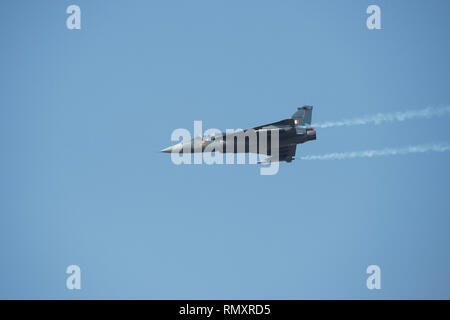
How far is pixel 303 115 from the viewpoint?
49188mm

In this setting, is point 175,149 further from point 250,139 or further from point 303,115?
point 303,115

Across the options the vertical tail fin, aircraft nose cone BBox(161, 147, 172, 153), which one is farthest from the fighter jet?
the vertical tail fin

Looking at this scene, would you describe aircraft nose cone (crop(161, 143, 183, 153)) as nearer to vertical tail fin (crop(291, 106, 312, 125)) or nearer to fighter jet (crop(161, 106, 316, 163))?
fighter jet (crop(161, 106, 316, 163))

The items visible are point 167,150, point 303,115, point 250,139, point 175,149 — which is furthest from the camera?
point 303,115

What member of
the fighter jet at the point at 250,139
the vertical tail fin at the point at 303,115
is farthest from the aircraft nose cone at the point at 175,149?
the vertical tail fin at the point at 303,115

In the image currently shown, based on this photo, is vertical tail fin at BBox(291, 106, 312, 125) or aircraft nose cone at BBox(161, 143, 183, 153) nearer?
aircraft nose cone at BBox(161, 143, 183, 153)

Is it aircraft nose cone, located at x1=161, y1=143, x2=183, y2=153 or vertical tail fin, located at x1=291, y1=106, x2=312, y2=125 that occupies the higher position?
vertical tail fin, located at x1=291, y1=106, x2=312, y2=125

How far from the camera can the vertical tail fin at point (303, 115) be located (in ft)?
161

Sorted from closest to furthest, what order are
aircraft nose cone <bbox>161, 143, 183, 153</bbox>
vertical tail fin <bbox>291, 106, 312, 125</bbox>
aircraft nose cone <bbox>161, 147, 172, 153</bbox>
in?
aircraft nose cone <bbox>161, 143, 183, 153</bbox> → aircraft nose cone <bbox>161, 147, 172, 153</bbox> → vertical tail fin <bbox>291, 106, 312, 125</bbox>

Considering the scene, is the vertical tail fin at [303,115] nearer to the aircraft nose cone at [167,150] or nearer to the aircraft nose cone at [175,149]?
the aircraft nose cone at [175,149]

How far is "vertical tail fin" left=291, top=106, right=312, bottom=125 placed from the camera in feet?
161

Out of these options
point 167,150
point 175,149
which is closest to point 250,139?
point 175,149
